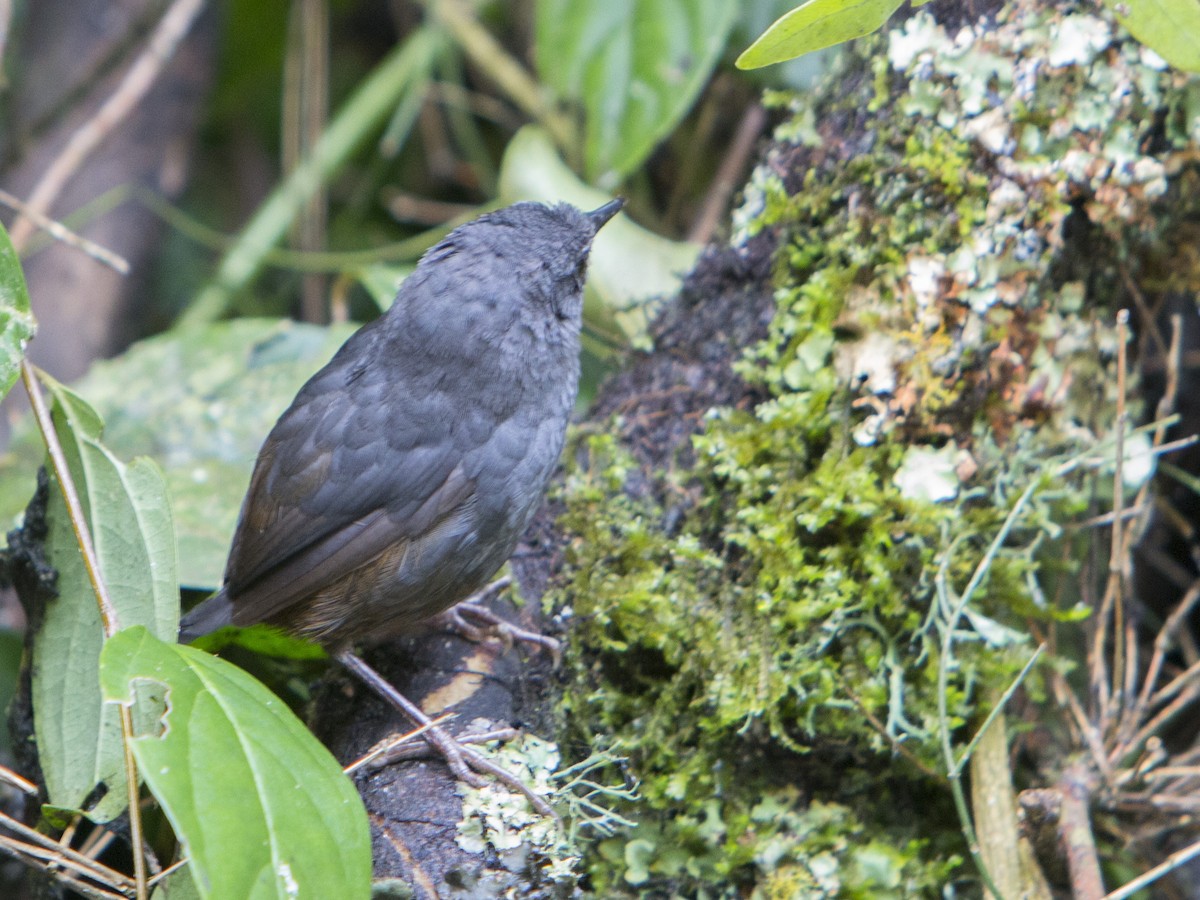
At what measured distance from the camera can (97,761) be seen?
6.35 feet

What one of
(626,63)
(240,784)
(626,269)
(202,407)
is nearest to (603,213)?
(626,269)

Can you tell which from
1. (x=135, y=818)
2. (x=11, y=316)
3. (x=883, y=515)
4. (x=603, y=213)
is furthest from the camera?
(x=603, y=213)

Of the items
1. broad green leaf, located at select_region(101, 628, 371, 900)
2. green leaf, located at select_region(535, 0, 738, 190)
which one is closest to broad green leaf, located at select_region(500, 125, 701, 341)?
green leaf, located at select_region(535, 0, 738, 190)

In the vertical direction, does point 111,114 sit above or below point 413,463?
above

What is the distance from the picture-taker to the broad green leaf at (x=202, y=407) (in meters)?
2.68

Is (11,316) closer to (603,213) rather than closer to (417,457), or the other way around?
(417,457)

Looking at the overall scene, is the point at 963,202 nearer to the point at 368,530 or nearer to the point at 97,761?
the point at 368,530

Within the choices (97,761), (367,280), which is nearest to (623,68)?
(367,280)

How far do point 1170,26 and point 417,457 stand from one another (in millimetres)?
1559

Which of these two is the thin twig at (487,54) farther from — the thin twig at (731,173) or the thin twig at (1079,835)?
the thin twig at (1079,835)

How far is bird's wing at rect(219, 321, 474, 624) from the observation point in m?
2.32

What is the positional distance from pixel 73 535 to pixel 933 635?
1721 millimetres

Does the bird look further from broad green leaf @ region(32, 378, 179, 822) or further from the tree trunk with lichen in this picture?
broad green leaf @ region(32, 378, 179, 822)

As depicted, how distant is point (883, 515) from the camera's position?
2217 millimetres
